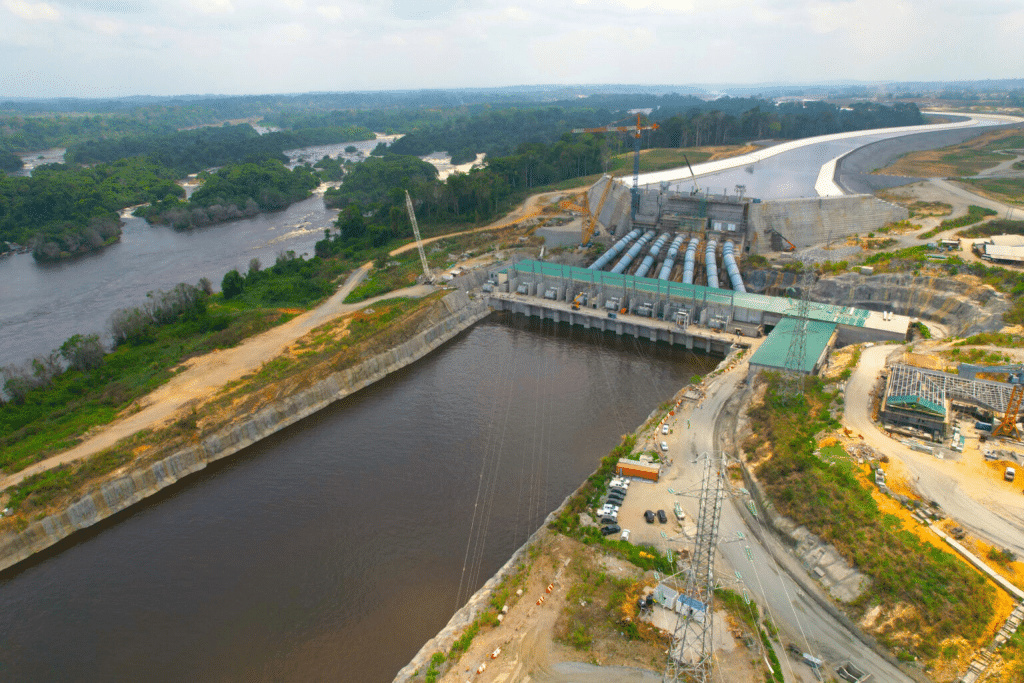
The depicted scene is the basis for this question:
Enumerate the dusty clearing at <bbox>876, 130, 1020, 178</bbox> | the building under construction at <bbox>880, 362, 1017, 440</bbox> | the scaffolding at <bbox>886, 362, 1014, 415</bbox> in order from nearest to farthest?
the building under construction at <bbox>880, 362, 1017, 440</bbox> → the scaffolding at <bbox>886, 362, 1014, 415</bbox> → the dusty clearing at <bbox>876, 130, 1020, 178</bbox>

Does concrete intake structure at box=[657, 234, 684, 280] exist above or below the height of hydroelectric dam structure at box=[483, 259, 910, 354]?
above

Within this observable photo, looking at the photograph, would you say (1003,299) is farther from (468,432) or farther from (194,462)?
(194,462)

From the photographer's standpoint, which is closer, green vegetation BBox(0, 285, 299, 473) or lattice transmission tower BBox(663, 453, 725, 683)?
lattice transmission tower BBox(663, 453, 725, 683)

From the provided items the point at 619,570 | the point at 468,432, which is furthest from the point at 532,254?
the point at 619,570

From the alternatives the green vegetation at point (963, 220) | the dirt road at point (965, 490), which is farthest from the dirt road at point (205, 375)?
the green vegetation at point (963, 220)

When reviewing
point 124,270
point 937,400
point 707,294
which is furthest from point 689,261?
point 124,270

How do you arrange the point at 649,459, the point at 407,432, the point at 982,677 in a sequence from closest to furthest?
the point at 982,677 < the point at 649,459 < the point at 407,432

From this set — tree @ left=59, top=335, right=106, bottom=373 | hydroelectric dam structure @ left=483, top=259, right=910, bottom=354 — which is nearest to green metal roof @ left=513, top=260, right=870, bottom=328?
hydroelectric dam structure @ left=483, top=259, right=910, bottom=354

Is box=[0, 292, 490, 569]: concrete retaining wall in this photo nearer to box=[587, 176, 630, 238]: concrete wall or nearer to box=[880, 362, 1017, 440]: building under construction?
box=[587, 176, 630, 238]: concrete wall
